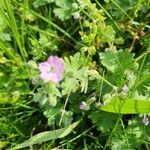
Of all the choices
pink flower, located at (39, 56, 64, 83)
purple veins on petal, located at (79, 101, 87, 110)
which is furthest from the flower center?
purple veins on petal, located at (79, 101, 87, 110)

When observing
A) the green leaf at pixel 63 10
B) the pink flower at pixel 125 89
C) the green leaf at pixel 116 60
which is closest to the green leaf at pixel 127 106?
the pink flower at pixel 125 89

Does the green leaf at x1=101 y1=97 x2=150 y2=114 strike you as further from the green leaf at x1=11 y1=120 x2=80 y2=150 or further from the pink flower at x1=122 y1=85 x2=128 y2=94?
the green leaf at x1=11 y1=120 x2=80 y2=150

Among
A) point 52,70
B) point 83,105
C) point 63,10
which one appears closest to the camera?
point 52,70

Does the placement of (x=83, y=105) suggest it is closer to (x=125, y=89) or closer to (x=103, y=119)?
(x=103, y=119)

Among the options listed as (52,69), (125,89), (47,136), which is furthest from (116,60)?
(47,136)

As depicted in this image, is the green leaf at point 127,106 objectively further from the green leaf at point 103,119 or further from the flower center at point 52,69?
the flower center at point 52,69
